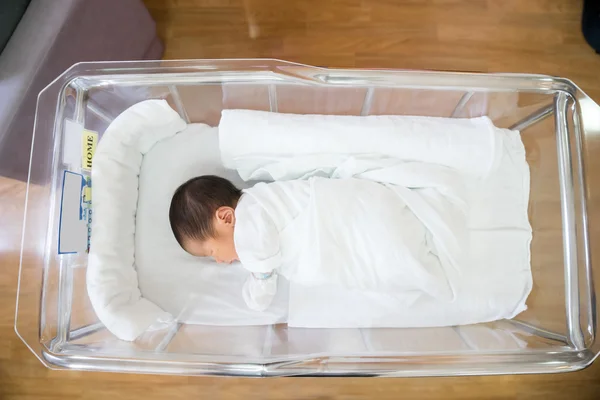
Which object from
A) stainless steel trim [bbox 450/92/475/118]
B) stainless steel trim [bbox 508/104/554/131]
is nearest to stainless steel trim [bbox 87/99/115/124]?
stainless steel trim [bbox 450/92/475/118]

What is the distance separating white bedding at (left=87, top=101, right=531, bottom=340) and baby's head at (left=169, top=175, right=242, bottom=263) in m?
0.12

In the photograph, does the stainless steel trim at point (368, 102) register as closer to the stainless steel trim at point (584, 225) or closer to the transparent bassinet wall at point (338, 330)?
the transparent bassinet wall at point (338, 330)

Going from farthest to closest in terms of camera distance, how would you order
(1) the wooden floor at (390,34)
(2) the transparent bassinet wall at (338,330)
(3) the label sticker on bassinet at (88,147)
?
1. (1) the wooden floor at (390,34)
2. (3) the label sticker on bassinet at (88,147)
3. (2) the transparent bassinet wall at (338,330)

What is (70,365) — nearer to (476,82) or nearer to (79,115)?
(79,115)

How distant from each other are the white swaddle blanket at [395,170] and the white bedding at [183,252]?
3 cm

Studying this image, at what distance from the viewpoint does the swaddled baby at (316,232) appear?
41.1 inches

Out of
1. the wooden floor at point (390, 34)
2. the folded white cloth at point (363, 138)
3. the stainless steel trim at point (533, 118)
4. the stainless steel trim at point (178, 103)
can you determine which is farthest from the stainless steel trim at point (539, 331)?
the stainless steel trim at point (178, 103)

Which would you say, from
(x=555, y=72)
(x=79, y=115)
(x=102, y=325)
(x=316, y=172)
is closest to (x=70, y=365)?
(x=102, y=325)

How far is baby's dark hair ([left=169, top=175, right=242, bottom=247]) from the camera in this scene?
1.03m

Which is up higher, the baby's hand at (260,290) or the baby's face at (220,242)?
the baby's face at (220,242)

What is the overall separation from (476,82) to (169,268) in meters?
0.83

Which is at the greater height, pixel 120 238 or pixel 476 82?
pixel 476 82

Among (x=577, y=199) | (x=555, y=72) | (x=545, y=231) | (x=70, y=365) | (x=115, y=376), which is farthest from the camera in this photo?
(x=555, y=72)

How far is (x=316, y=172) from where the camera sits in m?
1.14
